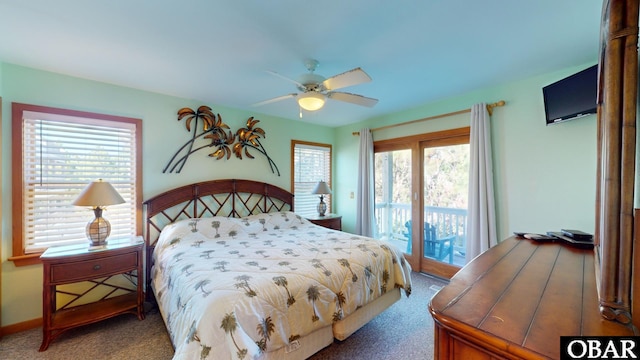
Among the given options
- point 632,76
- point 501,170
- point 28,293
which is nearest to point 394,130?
point 501,170

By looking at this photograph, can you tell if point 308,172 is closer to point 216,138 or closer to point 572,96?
point 216,138

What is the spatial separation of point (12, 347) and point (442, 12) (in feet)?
14.4

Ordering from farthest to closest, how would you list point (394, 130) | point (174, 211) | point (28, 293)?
point (394, 130) → point (174, 211) → point (28, 293)

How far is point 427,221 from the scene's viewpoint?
3840mm

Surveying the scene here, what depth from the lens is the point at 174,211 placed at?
3287mm

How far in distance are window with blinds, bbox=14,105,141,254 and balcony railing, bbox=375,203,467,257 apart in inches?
147

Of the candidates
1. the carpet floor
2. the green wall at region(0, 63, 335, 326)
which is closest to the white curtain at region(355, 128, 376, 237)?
the green wall at region(0, 63, 335, 326)

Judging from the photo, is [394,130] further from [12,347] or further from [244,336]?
[12,347]

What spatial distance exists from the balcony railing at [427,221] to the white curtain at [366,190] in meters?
0.24

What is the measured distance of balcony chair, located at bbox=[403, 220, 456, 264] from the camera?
12.0 feet

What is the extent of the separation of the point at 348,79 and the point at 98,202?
2.62 metres

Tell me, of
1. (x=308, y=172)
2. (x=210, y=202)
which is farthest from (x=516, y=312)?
(x=308, y=172)

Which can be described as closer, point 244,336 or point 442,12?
point 244,336

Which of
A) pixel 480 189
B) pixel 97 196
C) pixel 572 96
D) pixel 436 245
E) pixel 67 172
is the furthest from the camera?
pixel 436 245
